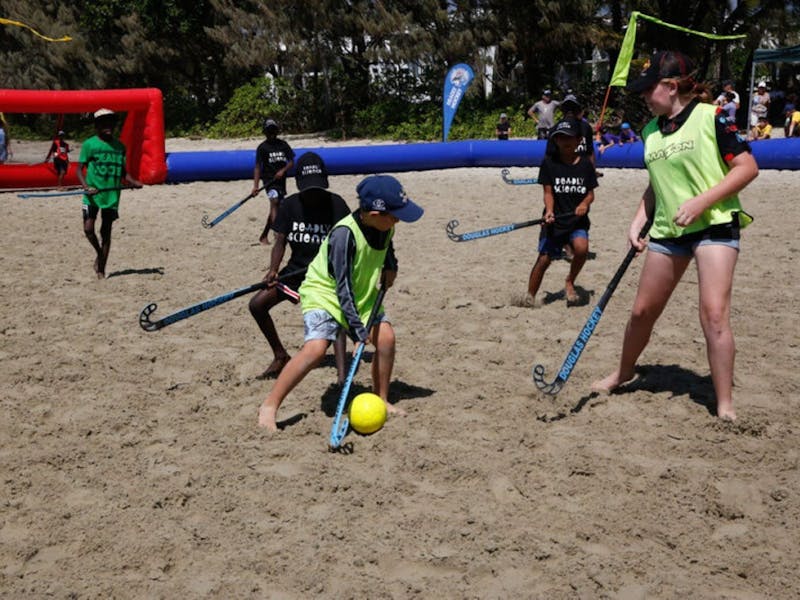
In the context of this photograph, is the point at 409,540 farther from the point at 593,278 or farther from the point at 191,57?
the point at 191,57

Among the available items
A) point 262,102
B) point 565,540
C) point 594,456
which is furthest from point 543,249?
point 262,102

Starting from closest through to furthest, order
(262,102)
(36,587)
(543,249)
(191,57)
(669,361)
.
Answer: (36,587) → (669,361) → (543,249) → (262,102) → (191,57)

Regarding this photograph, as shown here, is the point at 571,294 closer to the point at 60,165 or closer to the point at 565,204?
the point at 565,204

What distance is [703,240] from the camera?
4.90 metres

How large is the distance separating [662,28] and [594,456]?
24.9m

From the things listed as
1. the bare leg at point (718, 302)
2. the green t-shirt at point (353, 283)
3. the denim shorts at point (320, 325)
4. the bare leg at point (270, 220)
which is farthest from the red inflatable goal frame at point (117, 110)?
the bare leg at point (718, 302)

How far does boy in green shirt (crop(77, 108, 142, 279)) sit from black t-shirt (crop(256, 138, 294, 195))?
2.40 m

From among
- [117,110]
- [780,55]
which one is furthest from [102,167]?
[780,55]

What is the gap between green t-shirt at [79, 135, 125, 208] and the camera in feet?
31.1

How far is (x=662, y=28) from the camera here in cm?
2686

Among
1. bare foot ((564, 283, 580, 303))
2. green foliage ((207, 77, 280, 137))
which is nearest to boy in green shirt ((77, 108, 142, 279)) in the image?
bare foot ((564, 283, 580, 303))

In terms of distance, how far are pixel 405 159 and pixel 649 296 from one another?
14.0 meters

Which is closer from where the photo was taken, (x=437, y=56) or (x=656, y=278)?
(x=656, y=278)

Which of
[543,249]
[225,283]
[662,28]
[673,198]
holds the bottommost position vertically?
[225,283]
